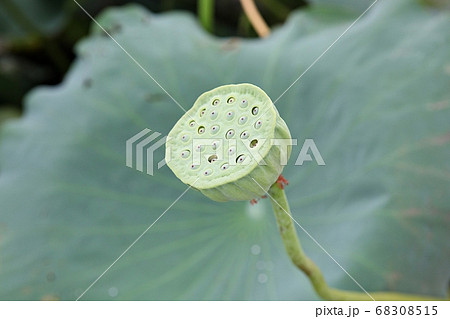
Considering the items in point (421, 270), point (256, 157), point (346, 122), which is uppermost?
point (256, 157)

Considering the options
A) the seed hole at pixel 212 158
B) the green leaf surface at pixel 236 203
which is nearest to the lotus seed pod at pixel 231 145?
the seed hole at pixel 212 158

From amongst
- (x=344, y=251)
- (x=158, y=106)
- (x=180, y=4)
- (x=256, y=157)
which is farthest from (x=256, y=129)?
(x=180, y=4)

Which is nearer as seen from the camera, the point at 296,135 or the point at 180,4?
the point at 296,135

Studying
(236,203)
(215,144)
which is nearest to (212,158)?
(215,144)

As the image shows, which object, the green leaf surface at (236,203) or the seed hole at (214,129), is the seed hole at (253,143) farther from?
the green leaf surface at (236,203)

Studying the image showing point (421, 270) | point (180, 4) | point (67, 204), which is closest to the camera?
point (421, 270)

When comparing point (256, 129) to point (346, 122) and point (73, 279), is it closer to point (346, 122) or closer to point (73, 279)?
point (346, 122)
